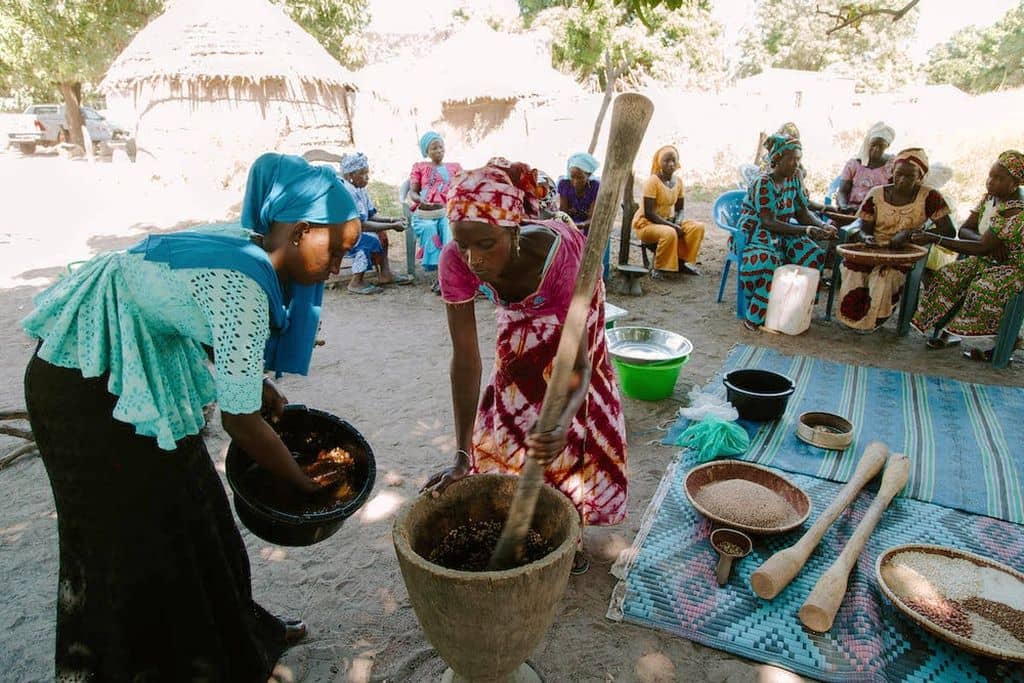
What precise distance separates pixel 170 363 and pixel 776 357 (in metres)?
4.48

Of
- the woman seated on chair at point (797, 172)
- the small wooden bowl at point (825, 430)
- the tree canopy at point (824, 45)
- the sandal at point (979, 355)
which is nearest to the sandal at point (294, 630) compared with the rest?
the small wooden bowl at point (825, 430)

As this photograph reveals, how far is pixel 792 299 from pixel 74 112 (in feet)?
74.8

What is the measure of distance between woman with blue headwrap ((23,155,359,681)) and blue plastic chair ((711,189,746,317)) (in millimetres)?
4729

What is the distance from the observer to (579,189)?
6.25m

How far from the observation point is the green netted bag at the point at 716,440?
10.9 feet

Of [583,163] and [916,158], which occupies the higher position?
[916,158]

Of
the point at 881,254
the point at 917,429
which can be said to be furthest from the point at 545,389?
the point at 881,254

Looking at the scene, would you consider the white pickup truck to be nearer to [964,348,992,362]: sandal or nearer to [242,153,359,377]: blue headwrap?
[242,153,359,377]: blue headwrap

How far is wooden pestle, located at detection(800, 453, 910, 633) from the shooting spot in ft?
7.05

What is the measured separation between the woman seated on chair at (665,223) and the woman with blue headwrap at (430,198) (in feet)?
7.11

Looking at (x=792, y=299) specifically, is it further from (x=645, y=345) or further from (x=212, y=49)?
(x=212, y=49)

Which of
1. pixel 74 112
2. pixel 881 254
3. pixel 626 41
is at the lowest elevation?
pixel 881 254

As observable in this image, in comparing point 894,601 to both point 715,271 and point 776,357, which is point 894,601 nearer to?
point 776,357

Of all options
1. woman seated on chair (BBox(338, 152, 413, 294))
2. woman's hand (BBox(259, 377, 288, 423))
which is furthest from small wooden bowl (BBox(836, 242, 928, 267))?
woman's hand (BBox(259, 377, 288, 423))
